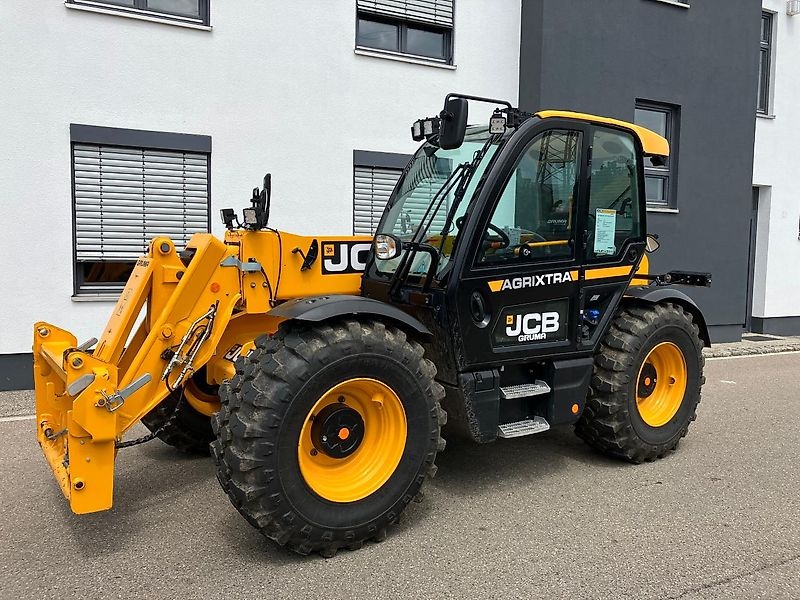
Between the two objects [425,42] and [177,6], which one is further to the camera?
[425,42]

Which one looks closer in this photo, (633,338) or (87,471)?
(87,471)

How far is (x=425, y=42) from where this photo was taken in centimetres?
925

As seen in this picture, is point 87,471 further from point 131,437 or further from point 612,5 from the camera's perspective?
point 612,5

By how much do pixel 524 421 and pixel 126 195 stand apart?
5372 millimetres

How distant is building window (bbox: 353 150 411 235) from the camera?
8.69 metres

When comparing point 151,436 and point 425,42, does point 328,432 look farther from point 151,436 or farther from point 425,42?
point 425,42

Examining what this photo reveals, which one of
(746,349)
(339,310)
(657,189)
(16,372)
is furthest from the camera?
(657,189)

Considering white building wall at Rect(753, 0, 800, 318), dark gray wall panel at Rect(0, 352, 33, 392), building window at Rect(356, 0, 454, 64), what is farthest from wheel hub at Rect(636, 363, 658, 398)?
Result: white building wall at Rect(753, 0, 800, 318)

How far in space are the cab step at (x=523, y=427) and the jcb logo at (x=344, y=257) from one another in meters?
1.39

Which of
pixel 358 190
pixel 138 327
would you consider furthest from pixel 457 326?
pixel 358 190

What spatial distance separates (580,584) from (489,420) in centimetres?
109

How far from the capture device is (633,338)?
4621 millimetres

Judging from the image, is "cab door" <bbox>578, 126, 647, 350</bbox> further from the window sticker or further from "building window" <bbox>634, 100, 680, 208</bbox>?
"building window" <bbox>634, 100, 680, 208</bbox>

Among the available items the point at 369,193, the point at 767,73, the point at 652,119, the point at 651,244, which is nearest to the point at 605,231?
the point at 651,244
